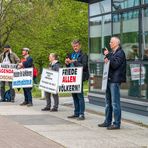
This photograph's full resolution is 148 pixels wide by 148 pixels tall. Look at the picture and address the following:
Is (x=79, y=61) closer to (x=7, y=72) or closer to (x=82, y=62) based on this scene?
(x=82, y=62)

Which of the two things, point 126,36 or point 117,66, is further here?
point 126,36

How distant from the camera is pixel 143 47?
13461 mm

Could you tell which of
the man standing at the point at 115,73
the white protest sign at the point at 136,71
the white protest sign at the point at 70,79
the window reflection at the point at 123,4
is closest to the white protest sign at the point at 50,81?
the white protest sign at the point at 70,79

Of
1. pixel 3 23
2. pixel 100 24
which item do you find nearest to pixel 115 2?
pixel 100 24

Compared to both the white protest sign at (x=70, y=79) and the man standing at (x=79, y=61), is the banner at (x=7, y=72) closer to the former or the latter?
the white protest sign at (x=70, y=79)

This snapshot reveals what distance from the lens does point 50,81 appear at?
1473 cm

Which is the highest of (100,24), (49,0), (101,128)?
(49,0)

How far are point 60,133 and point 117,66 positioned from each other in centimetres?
182

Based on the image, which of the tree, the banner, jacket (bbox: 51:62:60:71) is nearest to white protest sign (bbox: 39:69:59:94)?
jacket (bbox: 51:62:60:71)

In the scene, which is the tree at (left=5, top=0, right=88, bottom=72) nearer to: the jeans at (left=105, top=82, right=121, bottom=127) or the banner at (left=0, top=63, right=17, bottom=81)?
the banner at (left=0, top=63, right=17, bottom=81)

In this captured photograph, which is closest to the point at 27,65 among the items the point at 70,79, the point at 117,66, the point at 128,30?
the point at 70,79

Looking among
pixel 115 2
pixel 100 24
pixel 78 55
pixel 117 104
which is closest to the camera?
pixel 117 104

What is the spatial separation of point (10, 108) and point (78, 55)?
3.80 metres

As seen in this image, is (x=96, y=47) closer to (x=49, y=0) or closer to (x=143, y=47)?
(x=143, y=47)
